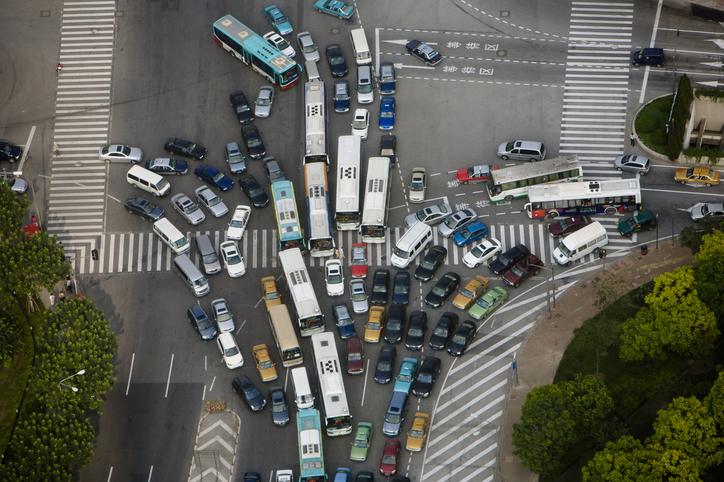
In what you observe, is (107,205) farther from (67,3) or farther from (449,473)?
(449,473)

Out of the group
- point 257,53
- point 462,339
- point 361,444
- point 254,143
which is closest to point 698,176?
point 462,339

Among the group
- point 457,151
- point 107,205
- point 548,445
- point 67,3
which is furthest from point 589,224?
point 67,3

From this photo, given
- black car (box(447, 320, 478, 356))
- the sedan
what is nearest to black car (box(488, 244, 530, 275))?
black car (box(447, 320, 478, 356))

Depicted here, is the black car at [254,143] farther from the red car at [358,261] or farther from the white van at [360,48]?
the red car at [358,261]

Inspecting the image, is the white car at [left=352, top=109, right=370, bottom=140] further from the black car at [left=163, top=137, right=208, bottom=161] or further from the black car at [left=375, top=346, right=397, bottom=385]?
the black car at [left=375, top=346, right=397, bottom=385]

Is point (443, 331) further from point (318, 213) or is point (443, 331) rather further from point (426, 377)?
point (318, 213)

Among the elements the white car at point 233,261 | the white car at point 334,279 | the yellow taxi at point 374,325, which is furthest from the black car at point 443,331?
the white car at point 233,261
